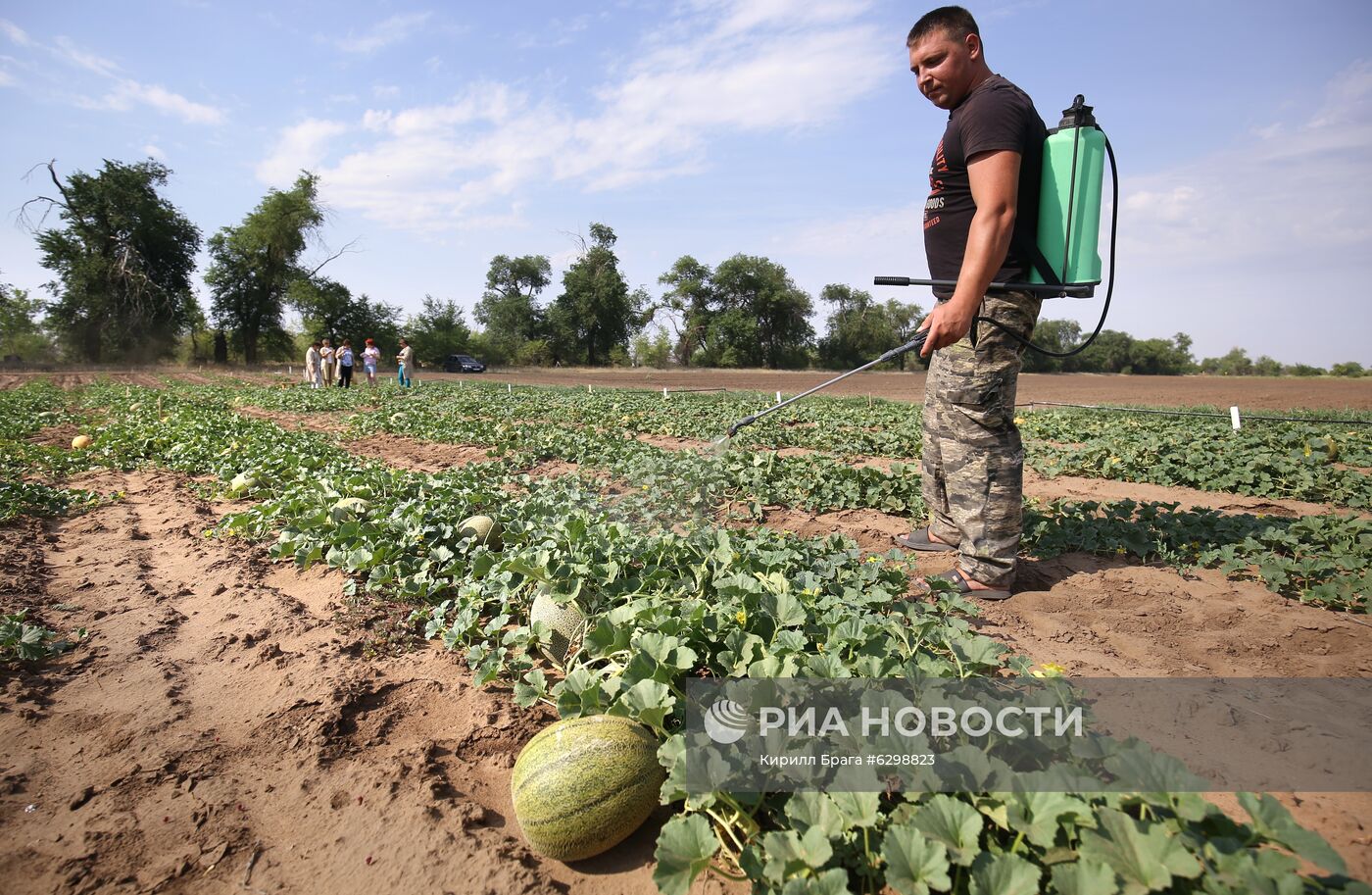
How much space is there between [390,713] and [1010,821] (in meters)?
2.17

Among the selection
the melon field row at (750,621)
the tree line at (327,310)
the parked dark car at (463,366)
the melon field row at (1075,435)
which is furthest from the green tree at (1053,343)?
the melon field row at (750,621)

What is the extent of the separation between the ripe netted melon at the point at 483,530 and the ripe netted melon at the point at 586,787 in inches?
73.4

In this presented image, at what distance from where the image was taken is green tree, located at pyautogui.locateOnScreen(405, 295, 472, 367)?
5875 centimetres

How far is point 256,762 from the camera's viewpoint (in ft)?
7.54

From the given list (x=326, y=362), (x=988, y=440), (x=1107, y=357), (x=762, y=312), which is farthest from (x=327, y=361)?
(x=1107, y=357)

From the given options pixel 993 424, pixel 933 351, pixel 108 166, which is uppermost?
pixel 108 166

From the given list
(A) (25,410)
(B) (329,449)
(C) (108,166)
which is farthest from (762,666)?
(C) (108,166)

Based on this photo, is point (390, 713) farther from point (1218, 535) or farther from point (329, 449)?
point (329, 449)

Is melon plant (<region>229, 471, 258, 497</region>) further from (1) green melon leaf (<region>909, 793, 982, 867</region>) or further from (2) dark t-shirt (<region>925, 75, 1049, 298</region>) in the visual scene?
(1) green melon leaf (<region>909, 793, 982, 867</region>)

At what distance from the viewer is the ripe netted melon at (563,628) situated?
9.25ft

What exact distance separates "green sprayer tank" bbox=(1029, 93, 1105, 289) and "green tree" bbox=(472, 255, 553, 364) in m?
64.1

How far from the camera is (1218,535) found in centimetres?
420

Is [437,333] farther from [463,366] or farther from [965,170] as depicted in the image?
[965,170]

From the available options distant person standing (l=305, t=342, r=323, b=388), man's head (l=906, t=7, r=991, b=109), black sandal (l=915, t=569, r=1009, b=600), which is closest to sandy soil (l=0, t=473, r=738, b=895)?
black sandal (l=915, t=569, r=1009, b=600)
